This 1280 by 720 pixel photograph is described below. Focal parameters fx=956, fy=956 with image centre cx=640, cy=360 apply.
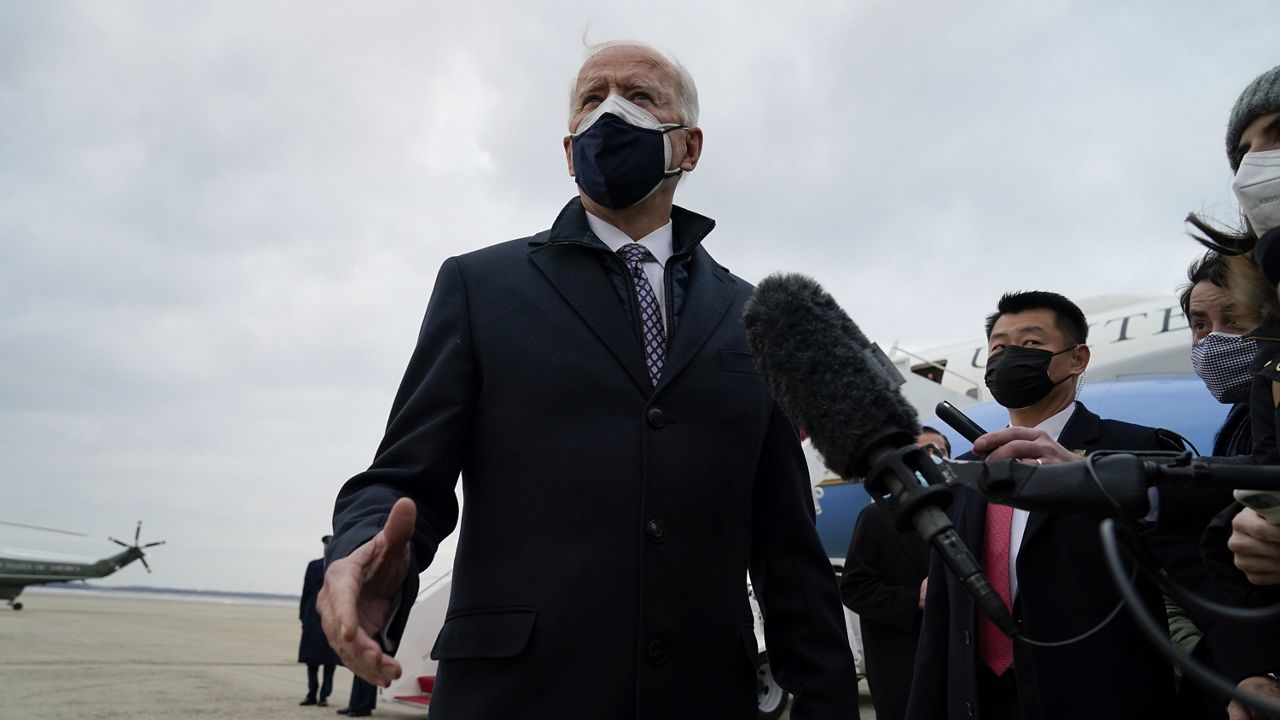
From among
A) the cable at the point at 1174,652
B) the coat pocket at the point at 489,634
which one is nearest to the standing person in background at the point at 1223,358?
the cable at the point at 1174,652

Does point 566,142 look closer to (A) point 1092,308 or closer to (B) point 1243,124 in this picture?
(B) point 1243,124

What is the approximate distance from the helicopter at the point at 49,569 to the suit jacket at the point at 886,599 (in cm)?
3952

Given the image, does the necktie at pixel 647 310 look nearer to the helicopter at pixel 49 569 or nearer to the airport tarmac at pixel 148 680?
the airport tarmac at pixel 148 680

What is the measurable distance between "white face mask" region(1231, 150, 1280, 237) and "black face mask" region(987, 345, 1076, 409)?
1.81 metres

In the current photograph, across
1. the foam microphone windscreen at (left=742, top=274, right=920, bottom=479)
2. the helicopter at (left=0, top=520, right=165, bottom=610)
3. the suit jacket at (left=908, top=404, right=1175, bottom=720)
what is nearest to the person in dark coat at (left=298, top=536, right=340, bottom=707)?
the suit jacket at (left=908, top=404, right=1175, bottom=720)

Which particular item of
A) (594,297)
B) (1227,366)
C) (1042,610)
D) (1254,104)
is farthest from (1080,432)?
(594,297)

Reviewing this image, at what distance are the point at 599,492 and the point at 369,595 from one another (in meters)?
0.53

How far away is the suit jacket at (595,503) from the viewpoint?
1.90m

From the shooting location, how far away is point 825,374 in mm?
1465

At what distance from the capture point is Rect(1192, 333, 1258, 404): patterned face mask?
3.12m

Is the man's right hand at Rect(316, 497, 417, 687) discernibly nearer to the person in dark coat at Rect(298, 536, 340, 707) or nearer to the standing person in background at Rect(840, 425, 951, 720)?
the standing person in background at Rect(840, 425, 951, 720)

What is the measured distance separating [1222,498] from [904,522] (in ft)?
4.50

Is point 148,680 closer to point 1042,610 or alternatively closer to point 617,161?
point 1042,610

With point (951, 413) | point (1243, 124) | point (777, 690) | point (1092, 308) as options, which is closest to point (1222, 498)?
point (951, 413)
